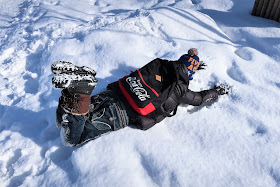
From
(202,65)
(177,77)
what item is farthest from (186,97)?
(202,65)

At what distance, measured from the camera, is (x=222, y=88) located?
194 cm

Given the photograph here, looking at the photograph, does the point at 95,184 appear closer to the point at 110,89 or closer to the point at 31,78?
the point at 110,89

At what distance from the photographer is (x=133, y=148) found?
1502 mm

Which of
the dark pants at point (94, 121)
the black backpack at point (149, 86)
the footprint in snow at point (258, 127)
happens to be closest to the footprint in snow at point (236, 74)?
the footprint in snow at point (258, 127)

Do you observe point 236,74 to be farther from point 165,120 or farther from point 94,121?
point 94,121

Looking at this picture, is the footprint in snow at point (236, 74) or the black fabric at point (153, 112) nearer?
the black fabric at point (153, 112)

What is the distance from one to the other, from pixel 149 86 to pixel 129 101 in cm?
21

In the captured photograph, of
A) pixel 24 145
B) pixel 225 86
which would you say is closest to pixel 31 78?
pixel 24 145

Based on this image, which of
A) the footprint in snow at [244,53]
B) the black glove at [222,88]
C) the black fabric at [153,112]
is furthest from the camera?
the footprint in snow at [244,53]

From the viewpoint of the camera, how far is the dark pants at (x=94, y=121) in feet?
4.58

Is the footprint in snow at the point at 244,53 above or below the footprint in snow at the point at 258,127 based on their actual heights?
above

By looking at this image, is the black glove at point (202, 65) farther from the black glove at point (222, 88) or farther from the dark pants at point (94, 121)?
the dark pants at point (94, 121)

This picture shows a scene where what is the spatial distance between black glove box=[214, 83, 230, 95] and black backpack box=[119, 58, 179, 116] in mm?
570

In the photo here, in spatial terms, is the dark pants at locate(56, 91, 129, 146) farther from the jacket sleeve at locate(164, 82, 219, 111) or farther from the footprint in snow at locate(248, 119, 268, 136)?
the footprint in snow at locate(248, 119, 268, 136)
